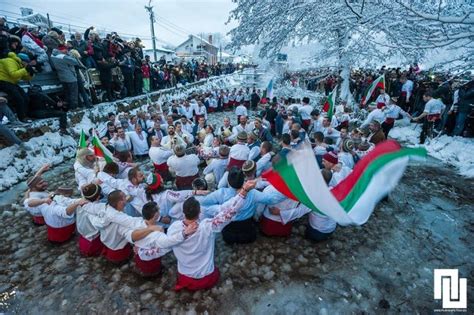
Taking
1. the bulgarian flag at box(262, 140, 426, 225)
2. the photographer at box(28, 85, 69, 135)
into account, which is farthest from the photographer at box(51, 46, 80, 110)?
the bulgarian flag at box(262, 140, 426, 225)

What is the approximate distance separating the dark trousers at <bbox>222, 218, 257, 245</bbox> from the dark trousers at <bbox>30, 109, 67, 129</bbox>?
7.38 metres

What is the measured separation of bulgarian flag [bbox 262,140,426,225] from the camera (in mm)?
2568

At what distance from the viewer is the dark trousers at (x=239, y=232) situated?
441cm

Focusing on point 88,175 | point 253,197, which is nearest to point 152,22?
point 88,175

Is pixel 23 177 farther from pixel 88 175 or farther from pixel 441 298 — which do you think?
pixel 441 298

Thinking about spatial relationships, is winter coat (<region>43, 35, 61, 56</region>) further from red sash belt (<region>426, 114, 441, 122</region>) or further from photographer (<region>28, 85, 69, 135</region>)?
red sash belt (<region>426, 114, 441, 122</region>)

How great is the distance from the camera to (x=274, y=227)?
4.70 meters

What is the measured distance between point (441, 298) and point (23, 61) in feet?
35.6

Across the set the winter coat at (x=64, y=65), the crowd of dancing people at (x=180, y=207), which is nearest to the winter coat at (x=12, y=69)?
the winter coat at (x=64, y=65)

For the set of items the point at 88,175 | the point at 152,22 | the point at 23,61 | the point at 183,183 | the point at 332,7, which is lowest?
the point at 183,183

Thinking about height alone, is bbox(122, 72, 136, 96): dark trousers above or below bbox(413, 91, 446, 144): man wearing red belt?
above

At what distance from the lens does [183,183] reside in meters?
6.23

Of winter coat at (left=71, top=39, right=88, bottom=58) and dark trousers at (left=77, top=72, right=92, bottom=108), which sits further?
winter coat at (left=71, top=39, right=88, bottom=58)

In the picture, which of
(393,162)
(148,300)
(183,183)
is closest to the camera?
(393,162)
